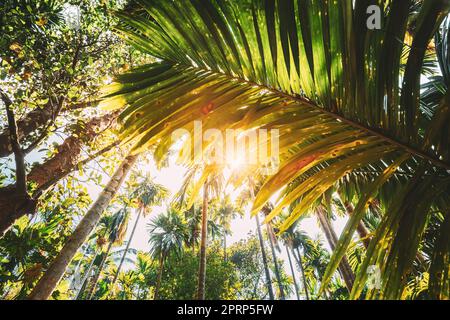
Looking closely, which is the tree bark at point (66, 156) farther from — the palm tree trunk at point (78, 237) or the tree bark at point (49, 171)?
the palm tree trunk at point (78, 237)

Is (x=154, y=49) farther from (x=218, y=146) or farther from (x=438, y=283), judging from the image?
(x=438, y=283)

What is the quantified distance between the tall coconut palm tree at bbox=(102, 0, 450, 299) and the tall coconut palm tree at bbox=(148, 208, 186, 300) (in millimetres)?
24081

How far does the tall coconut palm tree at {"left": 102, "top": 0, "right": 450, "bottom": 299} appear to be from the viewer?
0.79 metres

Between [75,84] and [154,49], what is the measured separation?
4345mm

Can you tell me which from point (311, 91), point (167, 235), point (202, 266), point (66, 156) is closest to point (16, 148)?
point (66, 156)

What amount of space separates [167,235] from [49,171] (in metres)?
20.9

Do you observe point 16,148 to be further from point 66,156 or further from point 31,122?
point 31,122

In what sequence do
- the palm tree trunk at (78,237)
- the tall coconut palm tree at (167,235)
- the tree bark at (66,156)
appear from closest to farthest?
1. the palm tree trunk at (78,237)
2. the tree bark at (66,156)
3. the tall coconut palm tree at (167,235)

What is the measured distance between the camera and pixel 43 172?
5004 millimetres

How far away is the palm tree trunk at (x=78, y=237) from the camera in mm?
3781

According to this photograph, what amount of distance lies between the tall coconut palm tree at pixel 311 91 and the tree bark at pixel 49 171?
11.5 feet

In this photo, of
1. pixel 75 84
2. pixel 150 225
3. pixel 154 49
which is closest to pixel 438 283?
pixel 154 49

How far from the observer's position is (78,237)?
443 centimetres

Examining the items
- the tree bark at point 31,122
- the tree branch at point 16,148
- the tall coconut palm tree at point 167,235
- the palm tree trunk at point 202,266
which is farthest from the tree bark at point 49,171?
the tall coconut palm tree at point 167,235
